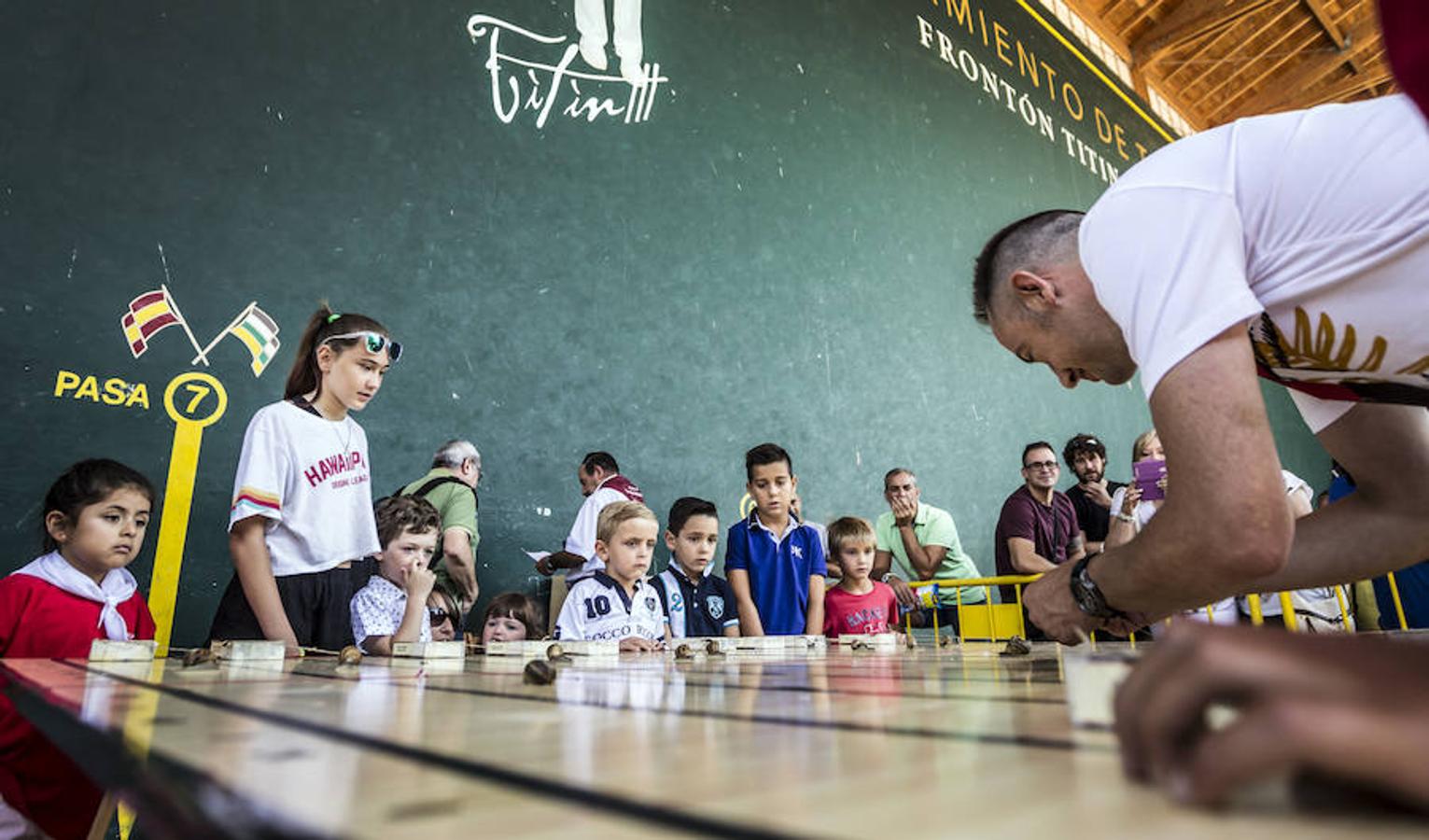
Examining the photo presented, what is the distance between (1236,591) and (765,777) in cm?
85

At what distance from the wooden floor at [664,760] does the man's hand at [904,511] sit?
367cm

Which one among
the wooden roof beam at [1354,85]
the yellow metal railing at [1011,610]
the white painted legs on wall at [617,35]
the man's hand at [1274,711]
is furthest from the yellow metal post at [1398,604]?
the wooden roof beam at [1354,85]

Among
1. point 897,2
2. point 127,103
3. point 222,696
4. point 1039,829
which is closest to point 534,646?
point 222,696

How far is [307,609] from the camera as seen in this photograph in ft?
7.08

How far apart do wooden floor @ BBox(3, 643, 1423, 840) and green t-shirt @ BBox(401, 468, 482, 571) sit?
232 cm

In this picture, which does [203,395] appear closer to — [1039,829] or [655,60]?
[655,60]

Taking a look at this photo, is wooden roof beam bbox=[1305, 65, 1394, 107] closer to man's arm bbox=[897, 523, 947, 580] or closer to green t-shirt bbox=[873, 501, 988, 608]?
green t-shirt bbox=[873, 501, 988, 608]

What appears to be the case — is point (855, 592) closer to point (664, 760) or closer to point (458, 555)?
point (458, 555)

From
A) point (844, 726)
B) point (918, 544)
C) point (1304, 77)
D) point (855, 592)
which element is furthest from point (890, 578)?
point (1304, 77)

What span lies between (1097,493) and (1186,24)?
23.2ft

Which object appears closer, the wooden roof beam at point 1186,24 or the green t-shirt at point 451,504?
the green t-shirt at point 451,504

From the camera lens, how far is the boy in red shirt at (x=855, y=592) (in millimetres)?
3598

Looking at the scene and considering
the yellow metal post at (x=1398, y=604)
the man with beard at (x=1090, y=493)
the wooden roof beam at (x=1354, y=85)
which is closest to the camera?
the yellow metal post at (x=1398, y=604)

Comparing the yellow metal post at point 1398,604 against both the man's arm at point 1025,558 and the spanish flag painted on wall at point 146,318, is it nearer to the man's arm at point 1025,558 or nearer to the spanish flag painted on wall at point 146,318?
the man's arm at point 1025,558
